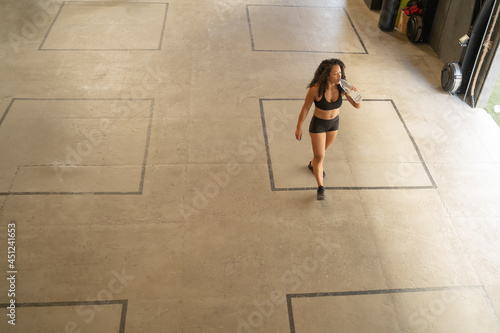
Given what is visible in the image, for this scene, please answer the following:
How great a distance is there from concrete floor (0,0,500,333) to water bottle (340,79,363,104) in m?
1.36

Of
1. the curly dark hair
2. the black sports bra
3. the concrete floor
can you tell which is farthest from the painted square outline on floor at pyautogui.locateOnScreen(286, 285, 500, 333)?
the curly dark hair

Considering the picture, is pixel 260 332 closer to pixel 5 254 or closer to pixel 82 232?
pixel 82 232

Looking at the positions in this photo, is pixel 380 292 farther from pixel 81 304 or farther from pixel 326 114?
pixel 81 304

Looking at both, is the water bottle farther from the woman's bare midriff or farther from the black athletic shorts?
the black athletic shorts

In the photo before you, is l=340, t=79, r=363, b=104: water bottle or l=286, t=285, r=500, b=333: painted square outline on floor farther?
l=340, t=79, r=363, b=104: water bottle

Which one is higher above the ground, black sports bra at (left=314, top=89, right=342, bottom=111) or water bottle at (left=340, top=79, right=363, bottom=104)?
water bottle at (left=340, top=79, right=363, bottom=104)

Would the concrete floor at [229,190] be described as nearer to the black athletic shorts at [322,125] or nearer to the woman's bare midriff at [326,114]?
the black athletic shorts at [322,125]

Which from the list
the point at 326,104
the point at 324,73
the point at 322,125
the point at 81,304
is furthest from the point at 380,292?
the point at 81,304

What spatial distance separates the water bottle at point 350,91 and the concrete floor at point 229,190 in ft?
4.47

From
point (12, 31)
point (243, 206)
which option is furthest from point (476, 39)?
point (12, 31)

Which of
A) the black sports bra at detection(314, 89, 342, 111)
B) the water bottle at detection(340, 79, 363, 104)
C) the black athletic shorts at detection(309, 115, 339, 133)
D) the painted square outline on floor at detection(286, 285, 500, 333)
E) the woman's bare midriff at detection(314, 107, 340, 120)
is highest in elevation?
the water bottle at detection(340, 79, 363, 104)

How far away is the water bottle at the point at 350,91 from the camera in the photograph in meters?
4.38

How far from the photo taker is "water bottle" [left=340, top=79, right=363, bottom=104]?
14.4ft

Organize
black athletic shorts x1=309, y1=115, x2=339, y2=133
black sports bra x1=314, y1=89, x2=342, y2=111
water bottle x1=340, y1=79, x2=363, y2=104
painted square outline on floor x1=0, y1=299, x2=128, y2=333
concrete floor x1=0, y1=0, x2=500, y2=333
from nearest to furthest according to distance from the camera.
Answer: painted square outline on floor x1=0, y1=299, x2=128, y2=333, concrete floor x1=0, y1=0, x2=500, y2=333, water bottle x1=340, y1=79, x2=363, y2=104, black sports bra x1=314, y1=89, x2=342, y2=111, black athletic shorts x1=309, y1=115, x2=339, y2=133
